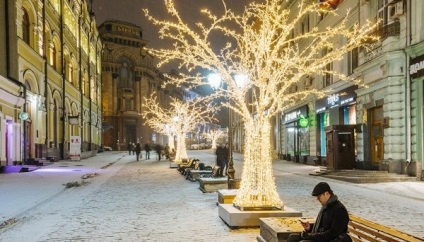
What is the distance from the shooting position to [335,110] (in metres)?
29.7

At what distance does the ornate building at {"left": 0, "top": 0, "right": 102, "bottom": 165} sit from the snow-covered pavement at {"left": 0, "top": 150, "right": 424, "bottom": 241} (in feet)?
31.4

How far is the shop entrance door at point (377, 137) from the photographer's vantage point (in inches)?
914

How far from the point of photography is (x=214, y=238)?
326 inches

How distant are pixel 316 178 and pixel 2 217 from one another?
15.4 meters

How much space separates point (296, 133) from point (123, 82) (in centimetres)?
5180

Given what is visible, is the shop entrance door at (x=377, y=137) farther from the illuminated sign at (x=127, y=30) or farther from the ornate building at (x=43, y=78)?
the illuminated sign at (x=127, y=30)

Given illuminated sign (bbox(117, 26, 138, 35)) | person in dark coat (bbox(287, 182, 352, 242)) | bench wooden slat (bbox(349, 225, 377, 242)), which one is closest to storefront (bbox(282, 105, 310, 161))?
bench wooden slat (bbox(349, 225, 377, 242))

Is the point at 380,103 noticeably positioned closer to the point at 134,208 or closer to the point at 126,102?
the point at 134,208

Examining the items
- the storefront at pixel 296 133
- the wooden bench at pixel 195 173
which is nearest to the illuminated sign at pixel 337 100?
the storefront at pixel 296 133

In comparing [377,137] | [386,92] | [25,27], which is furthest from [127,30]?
[386,92]

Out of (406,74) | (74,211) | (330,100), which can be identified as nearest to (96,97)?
(330,100)

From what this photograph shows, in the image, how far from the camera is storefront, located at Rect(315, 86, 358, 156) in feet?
89.2

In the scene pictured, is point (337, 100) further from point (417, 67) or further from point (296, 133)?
point (296, 133)

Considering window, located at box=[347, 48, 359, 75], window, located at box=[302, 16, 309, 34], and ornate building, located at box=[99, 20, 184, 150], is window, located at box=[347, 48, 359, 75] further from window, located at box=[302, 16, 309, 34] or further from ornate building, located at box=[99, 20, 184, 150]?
ornate building, located at box=[99, 20, 184, 150]
